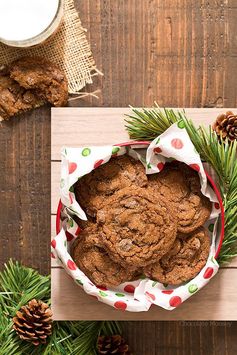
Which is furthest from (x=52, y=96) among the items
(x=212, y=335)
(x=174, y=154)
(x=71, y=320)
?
(x=212, y=335)

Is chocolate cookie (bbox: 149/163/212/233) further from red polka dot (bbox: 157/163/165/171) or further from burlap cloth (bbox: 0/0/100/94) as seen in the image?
burlap cloth (bbox: 0/0/100/94)

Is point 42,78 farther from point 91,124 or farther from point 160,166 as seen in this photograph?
point 160,166

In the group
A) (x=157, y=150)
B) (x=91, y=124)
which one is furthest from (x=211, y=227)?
(x=91, y=124)

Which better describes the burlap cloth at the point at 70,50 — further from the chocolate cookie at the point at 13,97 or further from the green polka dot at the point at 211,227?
the green polka dot at the point at 211,227

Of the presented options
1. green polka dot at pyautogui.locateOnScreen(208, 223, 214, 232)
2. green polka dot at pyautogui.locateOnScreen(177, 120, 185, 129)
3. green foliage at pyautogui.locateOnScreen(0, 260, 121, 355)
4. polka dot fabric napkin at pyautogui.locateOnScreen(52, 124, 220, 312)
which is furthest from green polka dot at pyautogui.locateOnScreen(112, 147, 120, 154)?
green foliage at pyautogui.locateOnScreen(0, 260, 121, 355)

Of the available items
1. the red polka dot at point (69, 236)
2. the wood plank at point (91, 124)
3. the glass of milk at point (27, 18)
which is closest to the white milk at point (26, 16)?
the glass of milk at point (27, 18)

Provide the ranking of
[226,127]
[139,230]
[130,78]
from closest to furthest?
1. [139,230]
2. [226,127]
3. [130,78]
